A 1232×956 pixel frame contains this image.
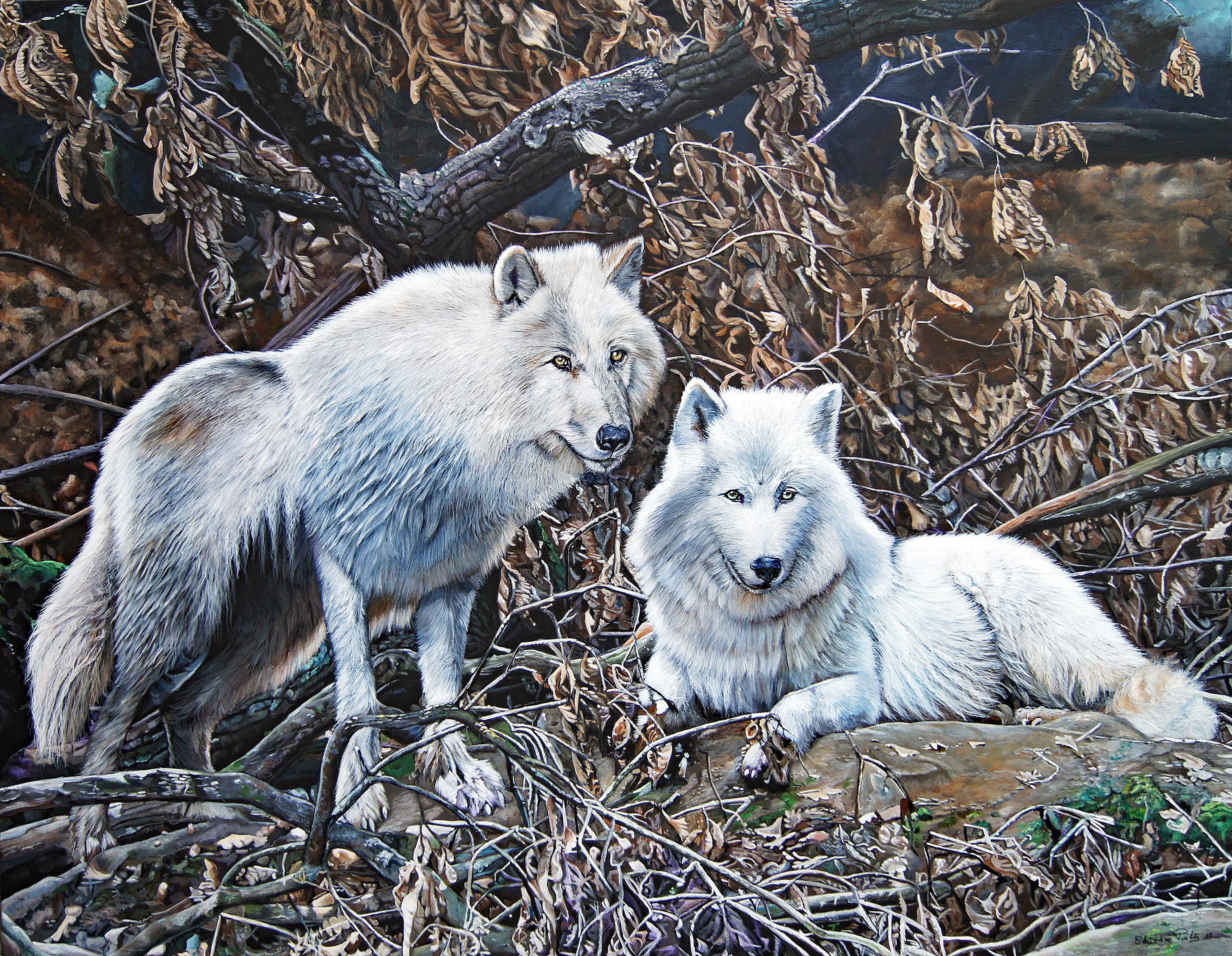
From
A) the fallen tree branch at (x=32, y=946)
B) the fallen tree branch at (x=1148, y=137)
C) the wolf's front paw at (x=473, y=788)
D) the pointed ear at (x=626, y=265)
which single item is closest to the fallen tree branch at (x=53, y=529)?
the fallen tree branch at (x=32, y=946)

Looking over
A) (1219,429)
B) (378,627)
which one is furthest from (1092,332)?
(378,627)

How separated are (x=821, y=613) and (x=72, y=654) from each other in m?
2.70

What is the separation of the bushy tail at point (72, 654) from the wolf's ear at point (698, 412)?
2155mm

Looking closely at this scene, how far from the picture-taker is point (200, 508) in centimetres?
303

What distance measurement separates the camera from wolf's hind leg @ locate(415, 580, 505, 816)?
9.64 feet

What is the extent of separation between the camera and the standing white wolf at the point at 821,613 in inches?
116

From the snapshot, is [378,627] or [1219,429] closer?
[378,627]

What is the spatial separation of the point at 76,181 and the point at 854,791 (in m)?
3.70

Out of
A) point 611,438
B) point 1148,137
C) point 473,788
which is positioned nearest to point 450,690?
point 473,788

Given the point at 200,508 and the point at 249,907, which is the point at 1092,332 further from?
the point at 249,907

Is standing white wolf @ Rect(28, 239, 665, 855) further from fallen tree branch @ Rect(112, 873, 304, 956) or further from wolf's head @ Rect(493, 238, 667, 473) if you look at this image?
fallen tree branch @ Rect(112, 873, 304, 956)

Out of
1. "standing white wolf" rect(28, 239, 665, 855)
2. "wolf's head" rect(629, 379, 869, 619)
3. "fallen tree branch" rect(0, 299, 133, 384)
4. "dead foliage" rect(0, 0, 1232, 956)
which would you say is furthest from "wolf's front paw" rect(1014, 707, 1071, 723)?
"fallen tree branch" rect(0, 299, 133, 384)

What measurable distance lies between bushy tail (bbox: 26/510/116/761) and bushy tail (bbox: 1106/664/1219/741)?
3684 millimetres
